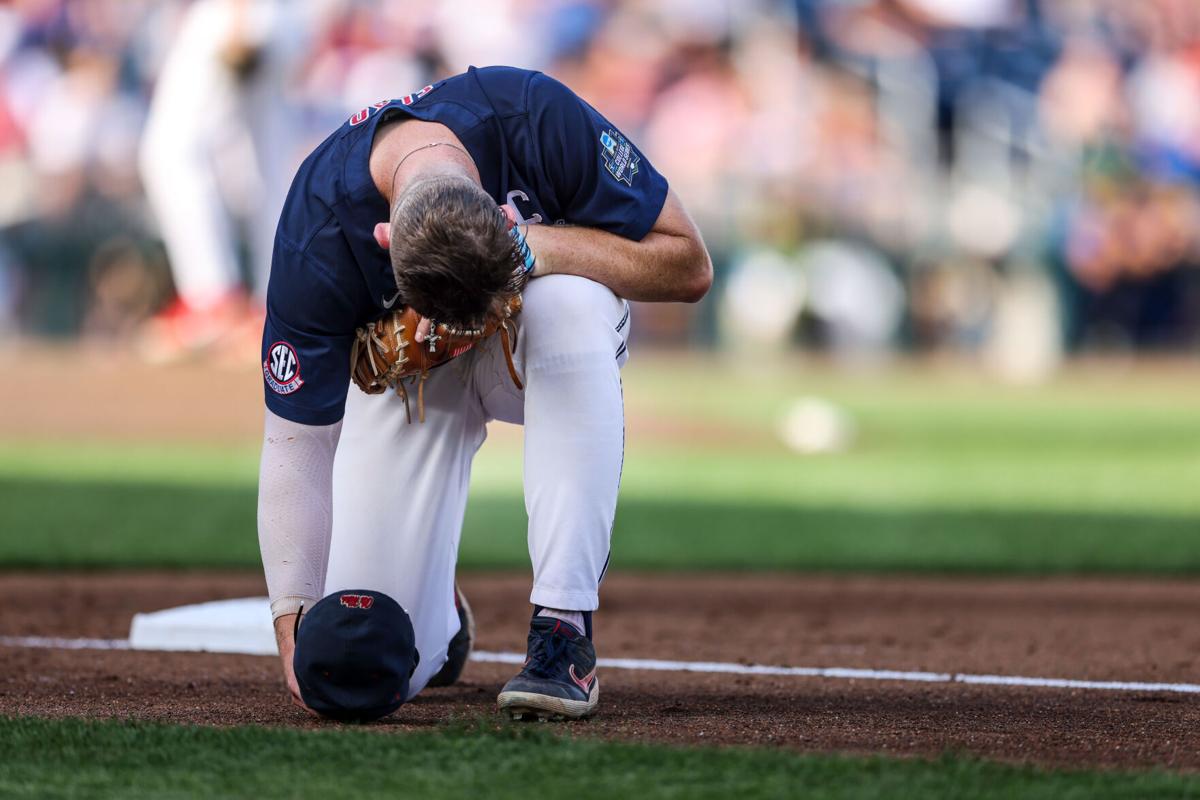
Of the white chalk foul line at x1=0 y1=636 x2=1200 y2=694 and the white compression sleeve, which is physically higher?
the white compression sleeve

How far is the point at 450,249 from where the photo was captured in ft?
7.55

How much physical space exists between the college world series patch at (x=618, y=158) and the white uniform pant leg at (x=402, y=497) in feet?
1.53

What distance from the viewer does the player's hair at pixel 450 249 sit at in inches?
90.6

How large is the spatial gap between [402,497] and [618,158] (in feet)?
2.41

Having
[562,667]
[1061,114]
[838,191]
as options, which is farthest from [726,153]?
[562,667]

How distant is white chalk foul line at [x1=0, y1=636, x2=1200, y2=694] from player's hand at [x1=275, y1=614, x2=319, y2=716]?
3.44 ft

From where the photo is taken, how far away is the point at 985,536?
6.66m

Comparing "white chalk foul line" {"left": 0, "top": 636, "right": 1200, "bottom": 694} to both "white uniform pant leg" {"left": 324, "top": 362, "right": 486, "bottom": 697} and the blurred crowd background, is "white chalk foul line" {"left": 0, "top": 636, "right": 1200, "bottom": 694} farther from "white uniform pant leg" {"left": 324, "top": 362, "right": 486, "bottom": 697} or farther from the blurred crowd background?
the blurred crowd background

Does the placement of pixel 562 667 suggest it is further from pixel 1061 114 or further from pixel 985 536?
pixel 1061 114

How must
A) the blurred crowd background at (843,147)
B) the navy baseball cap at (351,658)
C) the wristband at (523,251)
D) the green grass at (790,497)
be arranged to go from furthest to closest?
the blurred crowd background at (843,147) < the green grass at (790,497) < the navy baseball cap at (351,658) < the wristband at (523,251)

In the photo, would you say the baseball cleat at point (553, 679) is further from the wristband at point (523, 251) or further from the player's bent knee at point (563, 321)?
the wristband at point (523, 251)

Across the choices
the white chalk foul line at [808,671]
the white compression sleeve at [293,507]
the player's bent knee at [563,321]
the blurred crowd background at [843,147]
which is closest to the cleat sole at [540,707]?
the white compression sleeve at [293,507]

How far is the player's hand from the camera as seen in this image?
2670 mm

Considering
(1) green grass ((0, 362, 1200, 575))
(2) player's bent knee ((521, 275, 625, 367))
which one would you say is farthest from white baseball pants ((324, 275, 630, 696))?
(1) green grass ((0, 362, 1200, 575))
